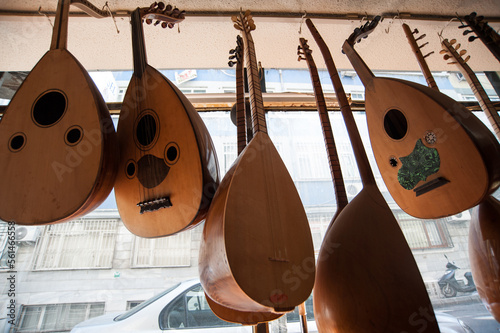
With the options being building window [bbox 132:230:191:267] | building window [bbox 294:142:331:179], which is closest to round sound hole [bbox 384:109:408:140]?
building window [bbox 294:142:331:179]

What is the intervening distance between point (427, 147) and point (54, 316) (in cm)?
168

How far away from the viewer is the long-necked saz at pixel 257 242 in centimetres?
48

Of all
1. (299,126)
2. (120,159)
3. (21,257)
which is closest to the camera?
(120,159)

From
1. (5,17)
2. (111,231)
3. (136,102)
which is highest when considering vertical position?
(5,17)

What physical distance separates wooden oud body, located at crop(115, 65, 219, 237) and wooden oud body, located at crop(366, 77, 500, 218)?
730mm

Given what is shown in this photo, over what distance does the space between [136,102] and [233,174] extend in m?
0.49

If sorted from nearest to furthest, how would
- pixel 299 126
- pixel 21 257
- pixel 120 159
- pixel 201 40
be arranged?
pixel 120 159
pixel 21 257
pixel 201 40
pixel 299 126

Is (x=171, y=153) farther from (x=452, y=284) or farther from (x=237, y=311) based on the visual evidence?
(x=452, y=284)

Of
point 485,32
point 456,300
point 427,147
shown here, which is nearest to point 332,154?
point 427,147

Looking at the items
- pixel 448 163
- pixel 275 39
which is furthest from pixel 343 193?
pixel 275 39

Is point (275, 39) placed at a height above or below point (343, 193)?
above

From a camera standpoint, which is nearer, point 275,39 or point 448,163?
point 448,163

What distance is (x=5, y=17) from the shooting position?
1220 millimetres

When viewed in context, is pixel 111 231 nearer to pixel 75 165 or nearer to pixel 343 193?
pixel 75 165
